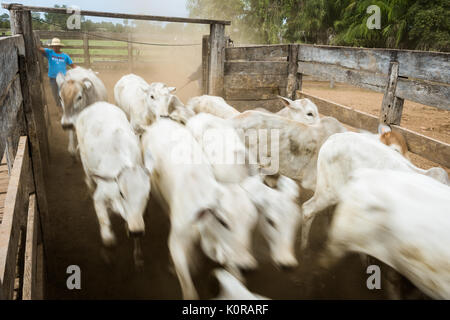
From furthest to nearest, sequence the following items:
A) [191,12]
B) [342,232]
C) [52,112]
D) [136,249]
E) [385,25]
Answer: [191,12] → [385,25] → [52,112] → [136,249] → [342,232]

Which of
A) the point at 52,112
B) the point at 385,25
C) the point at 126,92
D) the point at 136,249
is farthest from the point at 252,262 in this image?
the point at 385,25

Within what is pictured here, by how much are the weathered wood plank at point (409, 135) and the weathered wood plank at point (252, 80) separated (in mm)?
918

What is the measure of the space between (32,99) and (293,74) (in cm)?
436

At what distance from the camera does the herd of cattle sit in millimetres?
2426

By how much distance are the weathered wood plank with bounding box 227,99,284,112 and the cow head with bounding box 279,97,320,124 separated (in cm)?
125

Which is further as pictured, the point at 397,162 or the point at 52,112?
the point at 52,112

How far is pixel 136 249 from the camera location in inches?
134

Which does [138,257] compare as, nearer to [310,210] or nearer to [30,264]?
[30,264]

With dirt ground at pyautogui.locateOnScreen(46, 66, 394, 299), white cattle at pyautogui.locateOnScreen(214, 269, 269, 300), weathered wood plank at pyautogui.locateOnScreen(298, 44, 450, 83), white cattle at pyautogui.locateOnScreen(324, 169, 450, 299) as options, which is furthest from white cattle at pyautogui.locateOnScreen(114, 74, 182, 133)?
white cattle at pyautogui.locateOnScreen(214, 269, 269, 300)

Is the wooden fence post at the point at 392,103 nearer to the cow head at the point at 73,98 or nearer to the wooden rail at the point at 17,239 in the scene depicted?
the wooden rail at the point at 17,239

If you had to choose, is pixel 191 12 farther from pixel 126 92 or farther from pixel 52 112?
pixel 126 92

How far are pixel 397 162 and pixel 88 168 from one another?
328 centimetres

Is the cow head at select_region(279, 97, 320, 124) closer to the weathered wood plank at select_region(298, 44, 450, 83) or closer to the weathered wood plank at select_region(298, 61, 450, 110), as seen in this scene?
the weathered wood plank at select_region(298, 61, 450, 110)
